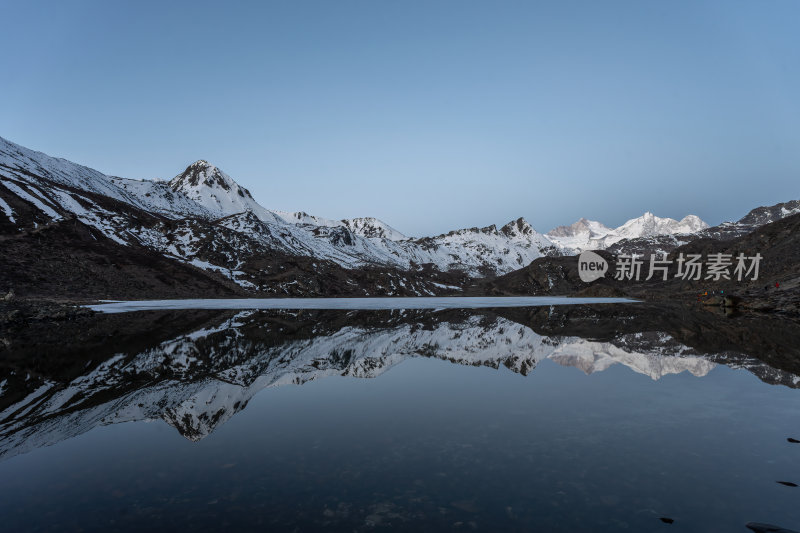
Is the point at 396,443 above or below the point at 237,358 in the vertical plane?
above

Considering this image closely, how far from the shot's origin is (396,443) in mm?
13891

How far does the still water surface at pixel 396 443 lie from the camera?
9602 millimetres

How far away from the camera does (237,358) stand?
29031 mm

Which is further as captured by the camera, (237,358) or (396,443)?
(237,358)

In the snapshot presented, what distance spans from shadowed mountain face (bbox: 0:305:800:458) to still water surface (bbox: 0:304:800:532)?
19cm

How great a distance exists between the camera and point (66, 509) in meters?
9.78

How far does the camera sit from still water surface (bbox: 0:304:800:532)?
960 centimetres

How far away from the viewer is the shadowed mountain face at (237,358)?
1748 cm

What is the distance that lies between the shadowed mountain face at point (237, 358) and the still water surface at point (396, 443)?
0.19m

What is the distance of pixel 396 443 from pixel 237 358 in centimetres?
1831

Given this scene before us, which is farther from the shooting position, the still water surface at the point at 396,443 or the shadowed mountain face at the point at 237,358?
the shadowed mountain face at the point at 237,358

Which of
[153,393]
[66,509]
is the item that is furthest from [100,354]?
[66,509]

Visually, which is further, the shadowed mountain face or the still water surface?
the shadowed mountain face

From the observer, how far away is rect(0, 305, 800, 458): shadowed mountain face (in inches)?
688
